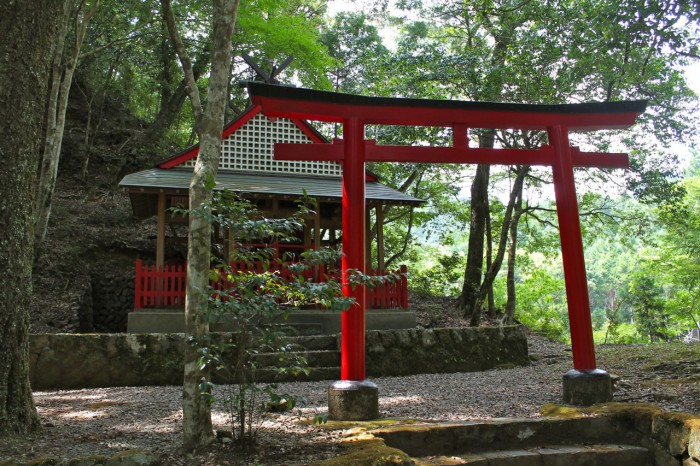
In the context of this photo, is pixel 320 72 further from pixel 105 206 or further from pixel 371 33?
pixel 105 206

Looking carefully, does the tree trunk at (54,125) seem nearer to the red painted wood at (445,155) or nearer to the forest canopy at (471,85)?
the forest canopy at (471,85)

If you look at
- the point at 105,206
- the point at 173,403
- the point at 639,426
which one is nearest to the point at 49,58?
the point at 173,403

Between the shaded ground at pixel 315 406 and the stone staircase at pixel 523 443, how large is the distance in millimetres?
479

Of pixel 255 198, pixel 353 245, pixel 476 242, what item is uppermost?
pixel 255 198

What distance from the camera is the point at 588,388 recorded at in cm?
583

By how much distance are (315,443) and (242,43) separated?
16.1 metres

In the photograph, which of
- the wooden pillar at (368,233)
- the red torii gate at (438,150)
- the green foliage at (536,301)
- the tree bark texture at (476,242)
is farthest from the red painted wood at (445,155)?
the green foliage at (536,301)

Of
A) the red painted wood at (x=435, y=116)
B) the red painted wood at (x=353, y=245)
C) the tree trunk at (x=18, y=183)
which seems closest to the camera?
the tree trunk at (x=18, y=183)

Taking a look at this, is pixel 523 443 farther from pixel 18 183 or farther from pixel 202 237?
pixel 18 183

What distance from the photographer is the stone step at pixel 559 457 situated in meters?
4.44

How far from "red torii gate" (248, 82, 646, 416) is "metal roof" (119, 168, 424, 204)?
4770 mm

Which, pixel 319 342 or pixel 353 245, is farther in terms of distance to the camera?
pixel 319 342

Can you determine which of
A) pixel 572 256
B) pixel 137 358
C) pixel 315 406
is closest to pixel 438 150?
pixel 572 256

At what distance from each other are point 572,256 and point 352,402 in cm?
312
